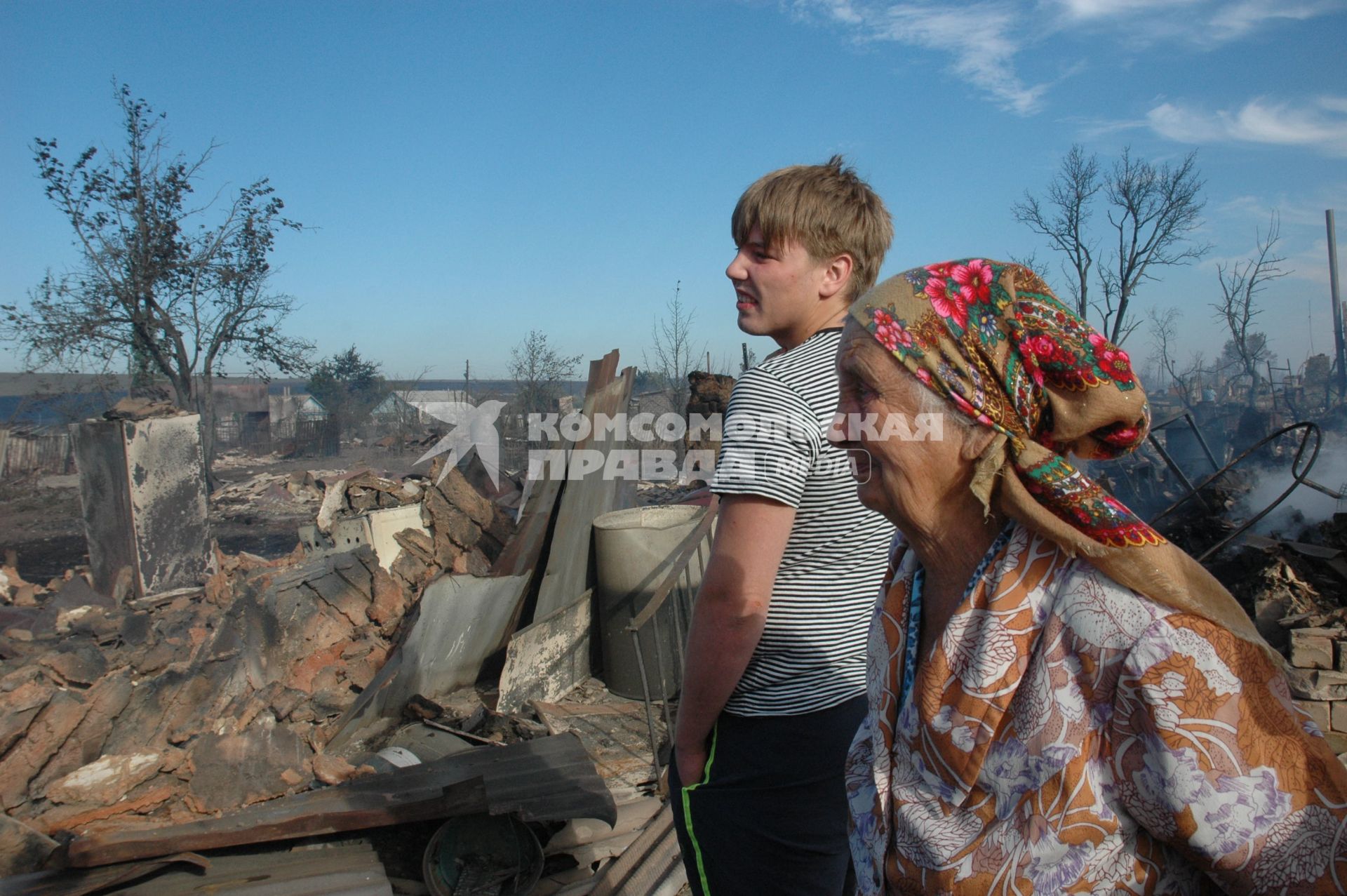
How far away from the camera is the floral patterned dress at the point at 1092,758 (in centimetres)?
84

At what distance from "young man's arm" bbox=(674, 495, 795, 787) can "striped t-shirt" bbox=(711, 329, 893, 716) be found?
0.04 meters

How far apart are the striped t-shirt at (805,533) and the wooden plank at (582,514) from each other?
390cm

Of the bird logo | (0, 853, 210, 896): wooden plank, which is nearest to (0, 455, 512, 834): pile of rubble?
(0, 853, 210, 896): wooden plank

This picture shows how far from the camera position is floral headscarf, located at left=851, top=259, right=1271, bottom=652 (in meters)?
0.92

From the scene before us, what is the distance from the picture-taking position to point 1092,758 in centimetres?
A: 93

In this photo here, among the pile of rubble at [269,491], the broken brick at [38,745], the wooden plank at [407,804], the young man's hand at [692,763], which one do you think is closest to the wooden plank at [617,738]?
the wooden plank at [407,804]

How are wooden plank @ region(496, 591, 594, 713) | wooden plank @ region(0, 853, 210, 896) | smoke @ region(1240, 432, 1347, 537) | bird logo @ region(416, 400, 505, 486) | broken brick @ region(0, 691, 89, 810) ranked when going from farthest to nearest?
1. bird logo @ region(416, 400, 505, 486)
2. smoke @ region(1240, 432, 1347, 537)
3. wooden plank @ region(496, 591, 594, 713)
4. broken brick @ region(0, 691, 89, 810)
5. wooden plank @ region(0, 853, 210, 896)

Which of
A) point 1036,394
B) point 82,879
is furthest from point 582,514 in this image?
point 1036,394

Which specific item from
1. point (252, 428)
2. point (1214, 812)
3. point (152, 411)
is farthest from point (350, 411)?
point (1214, 812)

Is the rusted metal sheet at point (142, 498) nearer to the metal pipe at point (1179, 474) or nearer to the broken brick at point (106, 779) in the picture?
the broken brick at point (106, 779)

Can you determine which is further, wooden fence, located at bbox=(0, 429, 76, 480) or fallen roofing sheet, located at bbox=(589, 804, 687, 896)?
wooden fence, located at bbox=(0, 429, 76, 480)

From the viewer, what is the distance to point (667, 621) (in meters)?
5.27

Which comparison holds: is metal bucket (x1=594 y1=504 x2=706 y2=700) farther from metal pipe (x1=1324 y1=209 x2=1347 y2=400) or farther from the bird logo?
metal pipe (x1=1324 y1=209 x2=1347 y2=400)

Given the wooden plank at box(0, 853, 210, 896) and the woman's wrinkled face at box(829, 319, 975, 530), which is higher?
the woman's wrinkled face at box(829, 319, 975, 530)
